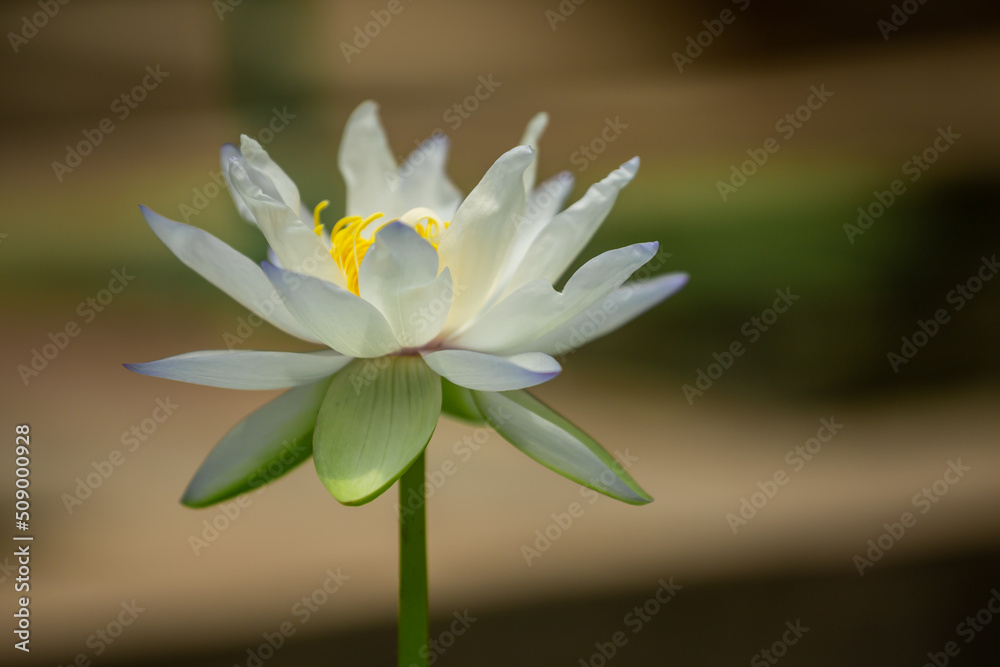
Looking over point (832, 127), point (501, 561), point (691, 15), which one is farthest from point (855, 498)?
point (691, 15)

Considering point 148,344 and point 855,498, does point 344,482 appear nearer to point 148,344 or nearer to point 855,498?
point 855,498
